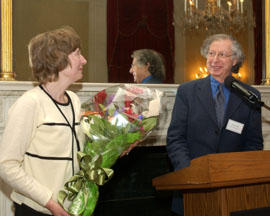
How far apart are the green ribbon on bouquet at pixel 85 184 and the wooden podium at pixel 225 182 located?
1.11 feet

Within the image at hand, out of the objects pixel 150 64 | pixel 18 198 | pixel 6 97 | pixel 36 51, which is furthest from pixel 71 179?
pixel 150 64

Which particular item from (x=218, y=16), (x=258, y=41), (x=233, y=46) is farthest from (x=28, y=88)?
(x=258, y=41)

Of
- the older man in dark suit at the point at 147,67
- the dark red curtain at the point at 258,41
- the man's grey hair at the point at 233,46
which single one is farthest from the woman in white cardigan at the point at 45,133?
the dark red curtain at the point at 258,41

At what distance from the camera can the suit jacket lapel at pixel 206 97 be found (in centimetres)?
243

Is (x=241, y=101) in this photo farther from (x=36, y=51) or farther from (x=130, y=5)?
(x=130, y=5)

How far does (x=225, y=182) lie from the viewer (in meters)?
1.59

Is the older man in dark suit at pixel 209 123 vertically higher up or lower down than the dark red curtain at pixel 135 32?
lower down

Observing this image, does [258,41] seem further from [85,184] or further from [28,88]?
[85,184]

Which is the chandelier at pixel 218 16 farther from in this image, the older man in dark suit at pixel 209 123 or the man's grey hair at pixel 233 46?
the older man in dark suit at pixel 209 123

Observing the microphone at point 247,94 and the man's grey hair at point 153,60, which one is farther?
the man's grey hair at point 153,60

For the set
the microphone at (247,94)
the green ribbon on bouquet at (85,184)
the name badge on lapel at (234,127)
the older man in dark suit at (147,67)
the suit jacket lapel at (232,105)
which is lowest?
the green ribbon on bouquet at (85,184)

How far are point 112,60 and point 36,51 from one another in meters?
1.95

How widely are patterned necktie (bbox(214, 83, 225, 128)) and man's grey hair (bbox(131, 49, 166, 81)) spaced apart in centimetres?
131

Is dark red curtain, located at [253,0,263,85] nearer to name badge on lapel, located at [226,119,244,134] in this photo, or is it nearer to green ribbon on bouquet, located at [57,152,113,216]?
name badge on lapel, located at [226,119,244,134]
